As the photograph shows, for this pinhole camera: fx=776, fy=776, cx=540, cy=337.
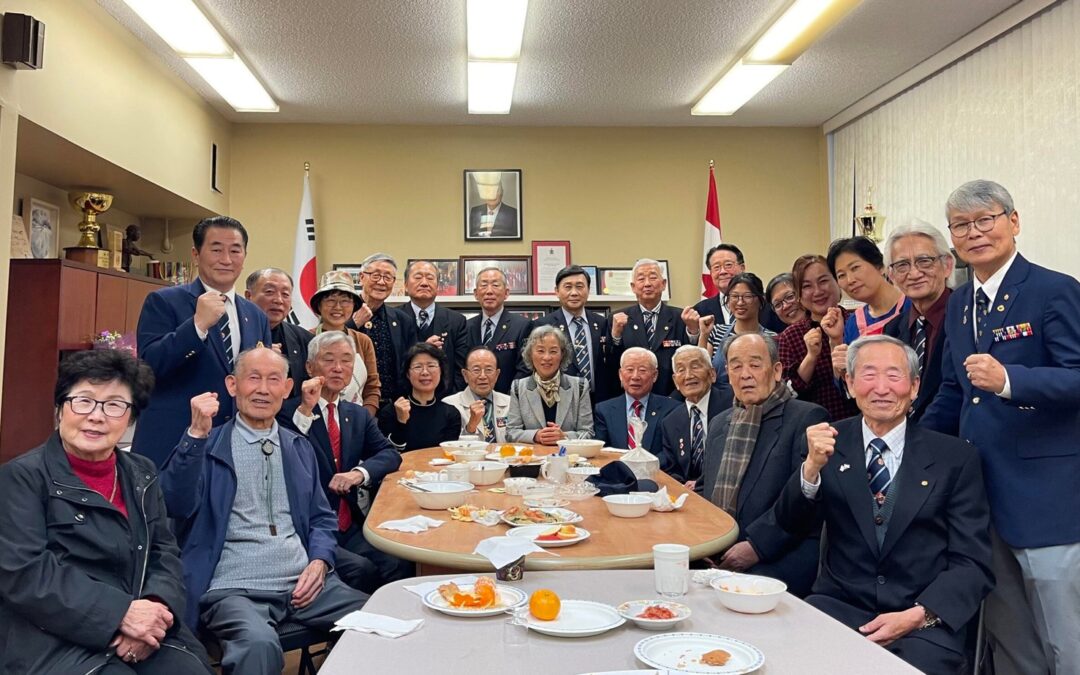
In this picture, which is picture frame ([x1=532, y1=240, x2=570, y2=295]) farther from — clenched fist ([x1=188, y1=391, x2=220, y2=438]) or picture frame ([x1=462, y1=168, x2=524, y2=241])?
clenched fist ([x1=188, y1=391, x2=220, y2=438])

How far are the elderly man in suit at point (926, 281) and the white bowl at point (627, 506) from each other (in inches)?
46.2

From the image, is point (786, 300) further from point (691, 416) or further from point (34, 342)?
point (34, 342)

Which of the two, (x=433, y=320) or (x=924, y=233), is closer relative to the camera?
(x=924, y=233)

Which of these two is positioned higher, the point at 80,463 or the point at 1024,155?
the point at 1024,155

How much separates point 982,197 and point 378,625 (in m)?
2.19

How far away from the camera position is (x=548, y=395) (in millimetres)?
4586

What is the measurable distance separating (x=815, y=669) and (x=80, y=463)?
185 centimetres

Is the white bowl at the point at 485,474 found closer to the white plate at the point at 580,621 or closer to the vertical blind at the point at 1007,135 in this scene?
the white plate at the point at 580,621

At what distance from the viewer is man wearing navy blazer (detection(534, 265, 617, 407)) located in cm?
521

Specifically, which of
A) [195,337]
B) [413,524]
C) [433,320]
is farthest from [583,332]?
[413,524]

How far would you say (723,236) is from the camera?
793 centimetres

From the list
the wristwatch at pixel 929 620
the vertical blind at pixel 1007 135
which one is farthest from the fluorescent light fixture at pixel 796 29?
the wristwatch at pixel 929 620

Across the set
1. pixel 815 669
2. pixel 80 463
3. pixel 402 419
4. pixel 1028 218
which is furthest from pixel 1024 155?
pixel 80 463

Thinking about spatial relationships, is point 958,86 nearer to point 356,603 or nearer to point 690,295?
point 690,295
